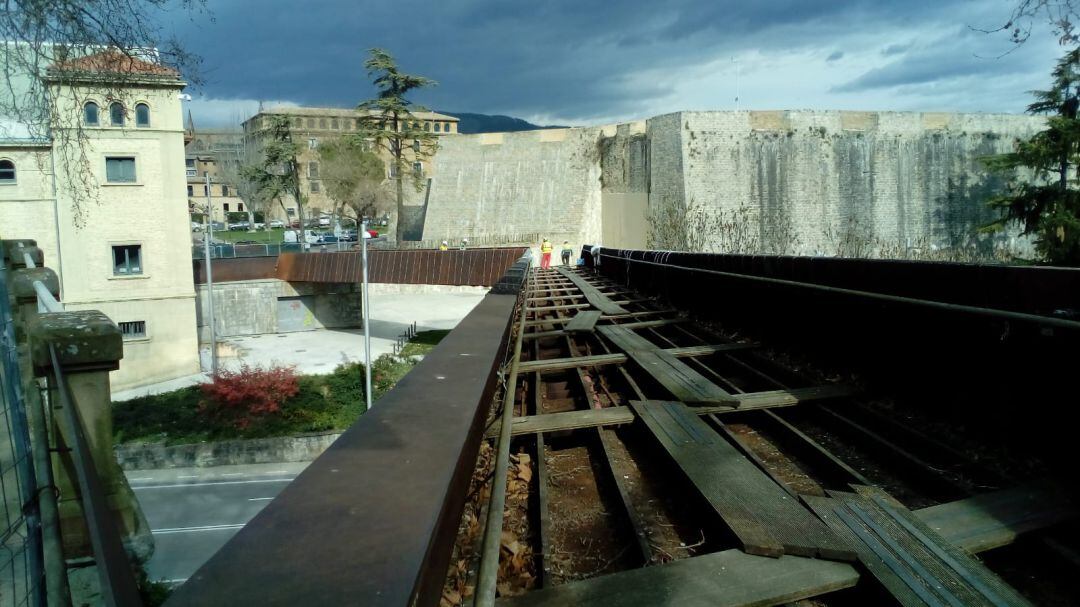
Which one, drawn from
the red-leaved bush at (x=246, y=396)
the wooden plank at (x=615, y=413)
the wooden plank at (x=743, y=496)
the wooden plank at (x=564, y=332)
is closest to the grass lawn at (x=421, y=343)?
the red-leaved bush at (x=246, y=396)

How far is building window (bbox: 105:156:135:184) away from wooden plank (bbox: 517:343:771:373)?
2718cm

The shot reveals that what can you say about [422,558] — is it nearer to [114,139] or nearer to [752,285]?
[752,285]

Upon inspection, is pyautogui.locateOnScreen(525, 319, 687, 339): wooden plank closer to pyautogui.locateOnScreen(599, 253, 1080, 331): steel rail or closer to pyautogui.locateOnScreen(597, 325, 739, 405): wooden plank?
pyautogui.locateOnScreen(597, 325, 739, 405): wooden plank

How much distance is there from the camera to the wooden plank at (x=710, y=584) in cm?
186

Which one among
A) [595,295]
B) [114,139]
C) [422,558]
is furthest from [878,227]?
[422,558]

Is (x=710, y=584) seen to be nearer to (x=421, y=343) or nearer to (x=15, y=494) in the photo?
(x=15, y=494)

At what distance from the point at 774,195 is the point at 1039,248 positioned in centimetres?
2377

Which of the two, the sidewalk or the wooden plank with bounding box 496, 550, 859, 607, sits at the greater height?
the wooden plank with bounding box 496, 550, 859, 607

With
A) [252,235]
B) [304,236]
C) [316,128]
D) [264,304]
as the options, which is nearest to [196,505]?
[264,304]

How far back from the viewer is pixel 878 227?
4278 cm

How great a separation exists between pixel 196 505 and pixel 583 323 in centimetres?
1544

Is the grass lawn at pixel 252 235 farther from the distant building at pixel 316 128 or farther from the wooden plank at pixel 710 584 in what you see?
the wooden plank at pixel 710 584

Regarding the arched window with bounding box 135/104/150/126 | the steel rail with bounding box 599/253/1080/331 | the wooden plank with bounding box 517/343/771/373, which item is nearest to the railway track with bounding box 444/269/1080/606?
the wooden plank with bounding box 517/343/771/373

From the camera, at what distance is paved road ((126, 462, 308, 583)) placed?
14870mm
